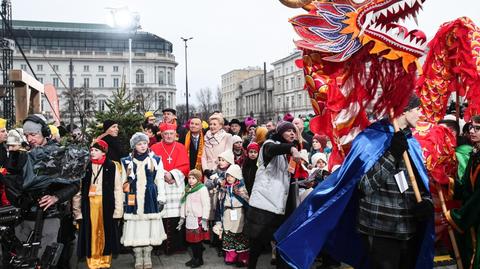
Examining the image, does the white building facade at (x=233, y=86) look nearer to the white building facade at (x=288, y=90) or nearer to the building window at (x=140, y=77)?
the white building facade at (x=288, y=90)

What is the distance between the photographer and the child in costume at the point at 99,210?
552cm

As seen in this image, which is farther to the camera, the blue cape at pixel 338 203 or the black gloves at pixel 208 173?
the black gloves at pixel 208 173

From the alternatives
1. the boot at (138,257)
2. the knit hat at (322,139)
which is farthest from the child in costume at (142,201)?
the knit hat at (322,139)

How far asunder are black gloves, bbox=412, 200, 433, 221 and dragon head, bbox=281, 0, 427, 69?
1033 mm

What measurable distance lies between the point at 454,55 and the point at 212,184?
344cm

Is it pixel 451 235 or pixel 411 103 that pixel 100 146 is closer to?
pixel 411 103

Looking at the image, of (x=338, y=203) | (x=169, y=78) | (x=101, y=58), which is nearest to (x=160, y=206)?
(x=338, y=203)

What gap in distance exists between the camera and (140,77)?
325 ft

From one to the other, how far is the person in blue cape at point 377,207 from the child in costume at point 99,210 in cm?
273

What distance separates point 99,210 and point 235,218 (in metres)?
1.73

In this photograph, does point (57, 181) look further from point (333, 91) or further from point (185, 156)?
point (333, 91)

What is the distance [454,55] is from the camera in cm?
505

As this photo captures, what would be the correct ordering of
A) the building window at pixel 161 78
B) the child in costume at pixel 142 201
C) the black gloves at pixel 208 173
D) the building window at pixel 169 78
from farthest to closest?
the building window at pixel 169 78
the building window at pixel 161 78
the black gloves at pixel 208 173
the child in costume at pixel 142 201

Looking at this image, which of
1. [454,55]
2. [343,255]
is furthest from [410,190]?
[454,55]
